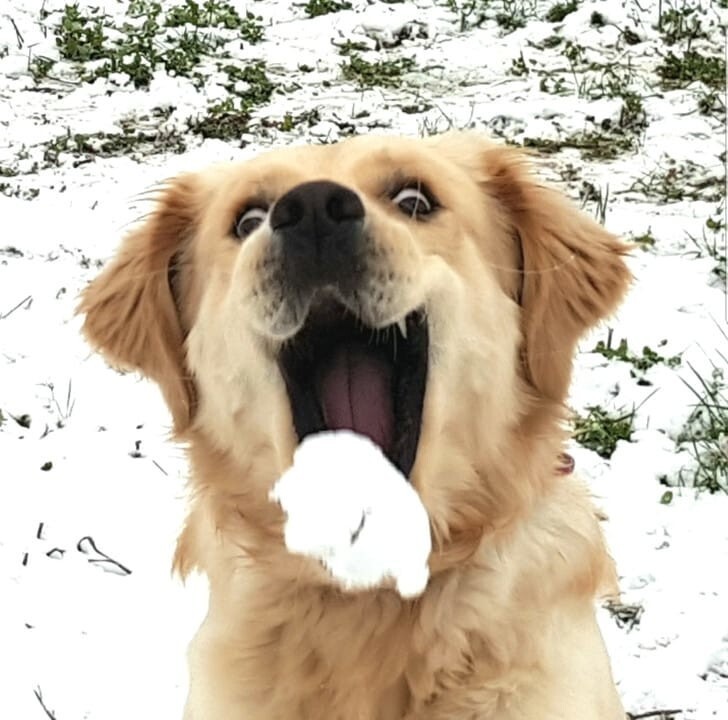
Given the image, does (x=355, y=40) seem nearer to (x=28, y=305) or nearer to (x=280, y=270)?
(x=28, y=305)

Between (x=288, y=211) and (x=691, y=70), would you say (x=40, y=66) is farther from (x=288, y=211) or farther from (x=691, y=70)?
(x=288, y=211)

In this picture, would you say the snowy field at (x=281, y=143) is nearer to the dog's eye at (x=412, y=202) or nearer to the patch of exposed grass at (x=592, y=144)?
the patch of exposed grass at (x=592, y=144)

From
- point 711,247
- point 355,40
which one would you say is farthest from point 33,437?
point 355,40

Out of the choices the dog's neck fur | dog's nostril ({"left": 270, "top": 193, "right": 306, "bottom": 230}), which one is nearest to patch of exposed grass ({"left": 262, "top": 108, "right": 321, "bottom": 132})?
the dog's neck fur

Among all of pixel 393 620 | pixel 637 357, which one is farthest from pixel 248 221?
pixel 637 357

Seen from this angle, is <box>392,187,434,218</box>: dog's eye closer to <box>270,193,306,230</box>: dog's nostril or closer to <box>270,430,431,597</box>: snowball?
<box>270,193,306,230</box>: dog's nostril

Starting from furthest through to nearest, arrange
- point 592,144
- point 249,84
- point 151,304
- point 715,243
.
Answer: point 249,84 < point 592,144 < point 715,243 < point 151,304
